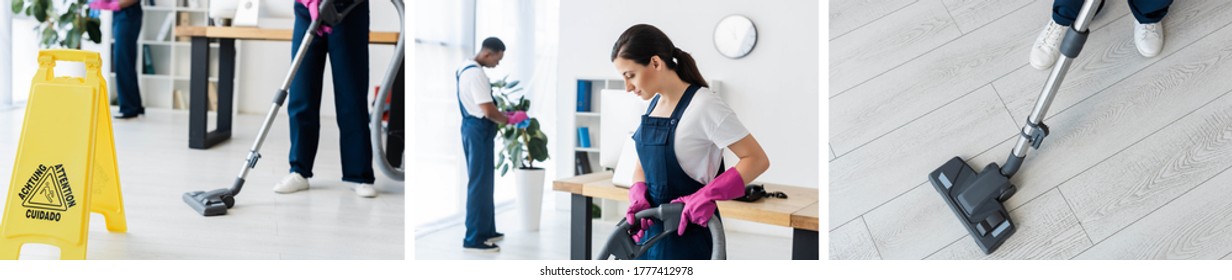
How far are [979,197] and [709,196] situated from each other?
1.03 meters

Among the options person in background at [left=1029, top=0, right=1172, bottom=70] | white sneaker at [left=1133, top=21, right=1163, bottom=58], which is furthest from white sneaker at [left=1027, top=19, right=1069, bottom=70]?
white sneaker at [left=1133, top=21, right=1163, bottom=58]

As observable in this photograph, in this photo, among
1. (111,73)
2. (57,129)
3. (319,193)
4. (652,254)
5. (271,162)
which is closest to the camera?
(652,254)

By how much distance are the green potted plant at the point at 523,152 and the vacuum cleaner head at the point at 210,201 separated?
1.05 metres

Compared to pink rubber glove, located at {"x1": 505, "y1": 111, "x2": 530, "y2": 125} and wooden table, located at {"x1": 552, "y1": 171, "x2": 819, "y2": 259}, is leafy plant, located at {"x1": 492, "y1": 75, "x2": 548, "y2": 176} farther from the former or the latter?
wooden table, located at {"x1": 552, "y1": 171, "x2": 819, "y2": 259}

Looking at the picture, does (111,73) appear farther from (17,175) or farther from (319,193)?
(17,175)

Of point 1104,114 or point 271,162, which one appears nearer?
point 1104,114

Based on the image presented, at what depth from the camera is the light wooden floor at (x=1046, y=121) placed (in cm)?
256

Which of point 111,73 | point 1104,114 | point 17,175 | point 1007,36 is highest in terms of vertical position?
point 1007,36

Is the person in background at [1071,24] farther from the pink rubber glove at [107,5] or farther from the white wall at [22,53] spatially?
the white wall at [22,53]

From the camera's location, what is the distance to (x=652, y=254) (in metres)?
2.17

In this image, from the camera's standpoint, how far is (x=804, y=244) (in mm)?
2211

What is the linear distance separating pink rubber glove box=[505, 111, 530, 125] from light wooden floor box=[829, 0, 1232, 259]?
85cm

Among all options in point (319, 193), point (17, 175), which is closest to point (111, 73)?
point (319, 193)
